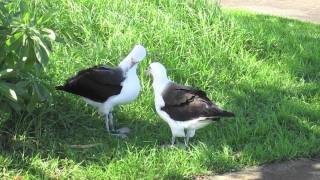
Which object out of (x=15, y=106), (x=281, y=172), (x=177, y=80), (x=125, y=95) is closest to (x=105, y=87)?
(x=125, y=95)

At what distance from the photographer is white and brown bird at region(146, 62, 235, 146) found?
508 cm

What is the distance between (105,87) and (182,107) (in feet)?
2.61

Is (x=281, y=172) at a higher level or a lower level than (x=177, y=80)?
lower

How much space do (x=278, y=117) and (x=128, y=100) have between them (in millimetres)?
1621

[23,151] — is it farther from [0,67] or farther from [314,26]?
[314,26]

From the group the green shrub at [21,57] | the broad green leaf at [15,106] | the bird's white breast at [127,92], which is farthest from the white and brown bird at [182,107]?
the broad green leaf at [15,106]

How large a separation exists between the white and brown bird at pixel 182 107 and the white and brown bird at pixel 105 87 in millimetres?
225

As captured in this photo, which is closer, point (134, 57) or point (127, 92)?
point (127, 92)

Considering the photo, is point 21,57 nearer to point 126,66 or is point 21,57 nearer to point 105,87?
point 105,87

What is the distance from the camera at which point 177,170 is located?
196 inches

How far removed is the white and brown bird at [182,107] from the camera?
508cm

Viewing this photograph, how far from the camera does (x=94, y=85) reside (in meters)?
5.57

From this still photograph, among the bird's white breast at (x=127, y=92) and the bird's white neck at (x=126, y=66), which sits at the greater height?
the bird's white neck at (x=126, y=66)

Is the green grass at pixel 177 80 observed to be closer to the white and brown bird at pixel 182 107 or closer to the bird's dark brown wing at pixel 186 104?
the white and brown bird at pixel 182 107
